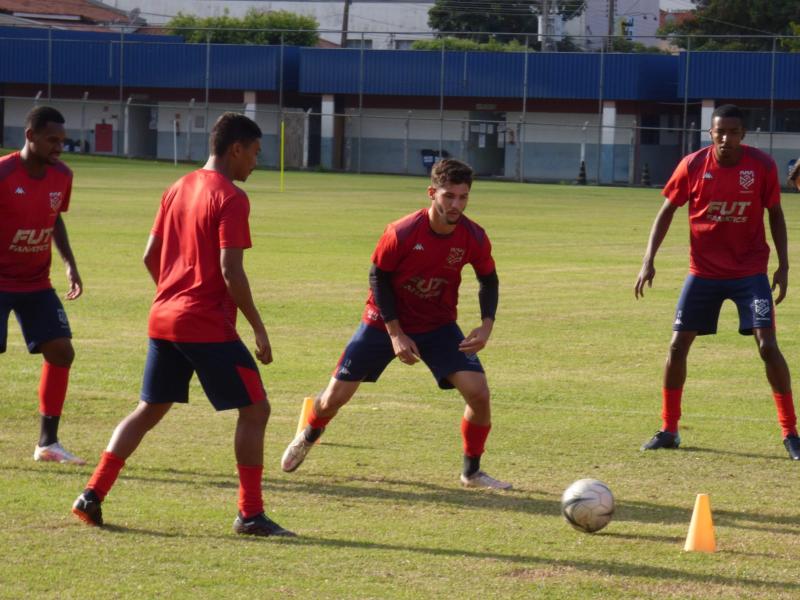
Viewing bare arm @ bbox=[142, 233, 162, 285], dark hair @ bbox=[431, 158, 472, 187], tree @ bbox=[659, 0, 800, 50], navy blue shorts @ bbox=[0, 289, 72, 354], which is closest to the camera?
bare arm @ bbox=[142, 233, 162, 285]

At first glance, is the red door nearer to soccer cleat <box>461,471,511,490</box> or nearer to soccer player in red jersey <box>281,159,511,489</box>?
soccer player in red jersey <box>281,159,511,489</box>

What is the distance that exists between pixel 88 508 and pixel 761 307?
474 centimetres

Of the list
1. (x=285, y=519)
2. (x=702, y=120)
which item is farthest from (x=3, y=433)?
(x=702, y=120)

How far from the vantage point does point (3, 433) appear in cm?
898

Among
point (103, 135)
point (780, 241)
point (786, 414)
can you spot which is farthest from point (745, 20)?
point (786, 414)

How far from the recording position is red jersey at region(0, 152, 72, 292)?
8070 mm

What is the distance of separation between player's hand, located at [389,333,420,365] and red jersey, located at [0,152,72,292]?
2363mm

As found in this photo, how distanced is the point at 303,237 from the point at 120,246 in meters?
4.09

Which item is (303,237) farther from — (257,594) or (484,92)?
(484,92)

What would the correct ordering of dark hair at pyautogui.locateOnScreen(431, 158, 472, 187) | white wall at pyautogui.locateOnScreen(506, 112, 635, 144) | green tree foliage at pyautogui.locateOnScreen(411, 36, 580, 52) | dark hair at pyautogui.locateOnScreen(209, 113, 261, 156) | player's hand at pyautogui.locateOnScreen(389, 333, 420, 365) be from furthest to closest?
green tree foliage at pyautogui.locateOnScreen(411, 36, 580, 52) → white wall at pyautogui.locateOnScreen(506, 112, 635, 144) → player's hand at pyautogui.locateOnScreen(389, 333, 420, 365) → dark hair at pyautogui.locateOnScreen(431, 158, 472, 187) → dark hair at pyautogui.locateOnScreen(209, 113, 261, 156)

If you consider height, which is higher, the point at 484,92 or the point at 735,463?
the point at 484,92

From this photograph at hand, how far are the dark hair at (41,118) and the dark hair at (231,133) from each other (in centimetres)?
181

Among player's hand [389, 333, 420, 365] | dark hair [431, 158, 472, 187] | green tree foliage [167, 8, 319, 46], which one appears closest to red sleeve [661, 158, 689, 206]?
dark hair [431, 158, 472, 187]

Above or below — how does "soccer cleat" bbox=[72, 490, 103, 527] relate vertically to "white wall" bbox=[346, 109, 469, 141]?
below
